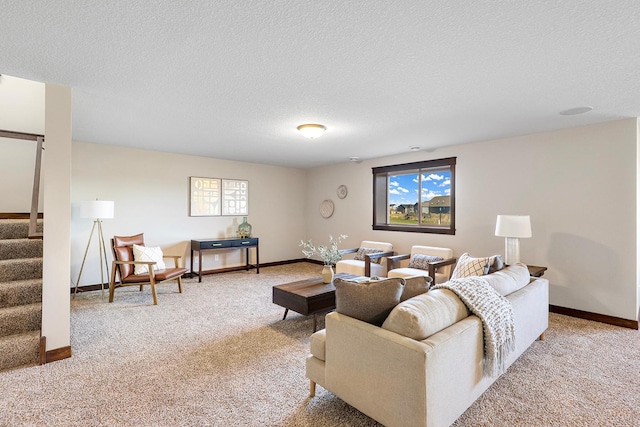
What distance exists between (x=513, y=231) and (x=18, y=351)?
4.95 m

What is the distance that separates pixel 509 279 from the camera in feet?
8.52

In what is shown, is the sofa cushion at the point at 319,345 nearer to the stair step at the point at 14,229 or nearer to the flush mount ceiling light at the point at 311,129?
the flush mount ceiling light at the point at 311,129

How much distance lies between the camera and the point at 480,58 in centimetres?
211

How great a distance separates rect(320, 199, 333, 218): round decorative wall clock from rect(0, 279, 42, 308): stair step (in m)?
5.01

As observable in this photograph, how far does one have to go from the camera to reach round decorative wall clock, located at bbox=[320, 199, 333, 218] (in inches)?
274

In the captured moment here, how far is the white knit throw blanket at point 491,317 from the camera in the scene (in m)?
1.92

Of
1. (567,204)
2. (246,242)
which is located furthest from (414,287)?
(246,242)

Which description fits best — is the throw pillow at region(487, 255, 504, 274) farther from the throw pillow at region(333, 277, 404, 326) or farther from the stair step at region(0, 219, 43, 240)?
the stair step at region(0, 219, 43, 240)

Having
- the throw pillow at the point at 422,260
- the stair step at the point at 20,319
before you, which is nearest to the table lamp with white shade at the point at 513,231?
the throw pillow at the point at 422,260

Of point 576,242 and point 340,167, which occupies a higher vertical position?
point 340,167

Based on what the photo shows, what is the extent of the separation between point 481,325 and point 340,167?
5.16 metres

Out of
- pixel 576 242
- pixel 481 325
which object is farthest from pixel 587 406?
pixel 576 242

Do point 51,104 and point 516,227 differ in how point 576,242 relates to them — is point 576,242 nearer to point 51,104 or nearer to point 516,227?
point 516,227

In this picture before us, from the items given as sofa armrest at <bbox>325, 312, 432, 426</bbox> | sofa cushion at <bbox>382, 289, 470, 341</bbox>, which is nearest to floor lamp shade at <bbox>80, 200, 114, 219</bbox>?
sofa armrest at <bbox>325, 312, 432, 426</bbox>
